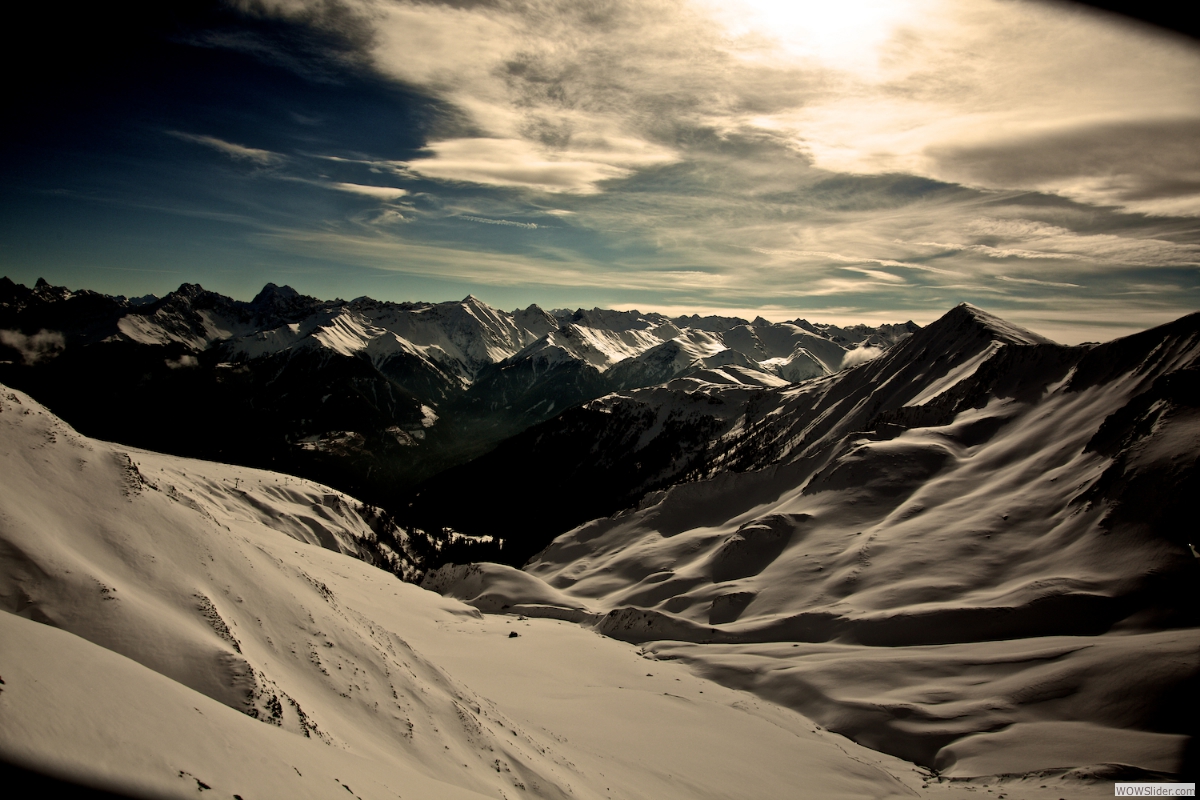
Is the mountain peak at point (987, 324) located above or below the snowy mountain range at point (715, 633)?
above

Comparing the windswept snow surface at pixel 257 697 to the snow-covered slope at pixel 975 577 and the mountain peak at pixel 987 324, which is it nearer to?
the snow-covered slope at pixel 975 577

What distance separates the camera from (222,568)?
27625 mm

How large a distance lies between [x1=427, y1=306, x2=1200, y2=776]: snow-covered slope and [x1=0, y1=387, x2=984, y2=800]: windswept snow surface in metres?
8.18

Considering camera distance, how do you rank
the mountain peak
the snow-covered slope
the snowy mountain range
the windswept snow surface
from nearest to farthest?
the windswept snow surface → the snowy mountain range → the snow-covered slope → the mountain peak

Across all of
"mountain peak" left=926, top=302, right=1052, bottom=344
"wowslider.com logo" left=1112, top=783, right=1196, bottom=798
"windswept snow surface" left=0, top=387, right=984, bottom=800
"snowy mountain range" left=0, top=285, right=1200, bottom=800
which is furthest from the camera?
"mountain peak" left=926, top=302, right=1052, bottom=344

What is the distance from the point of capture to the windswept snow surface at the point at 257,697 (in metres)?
11.8

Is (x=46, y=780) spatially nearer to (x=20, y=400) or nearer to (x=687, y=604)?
(x=20, y=400)

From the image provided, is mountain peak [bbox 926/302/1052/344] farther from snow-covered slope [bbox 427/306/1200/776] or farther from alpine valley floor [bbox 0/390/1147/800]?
alpine valley floor [bbox 0/390/1147/800]

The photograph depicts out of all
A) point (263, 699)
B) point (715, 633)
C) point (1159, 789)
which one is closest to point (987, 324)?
point (715, 633)

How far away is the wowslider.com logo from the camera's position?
30.4 m

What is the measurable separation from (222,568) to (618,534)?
107934mm


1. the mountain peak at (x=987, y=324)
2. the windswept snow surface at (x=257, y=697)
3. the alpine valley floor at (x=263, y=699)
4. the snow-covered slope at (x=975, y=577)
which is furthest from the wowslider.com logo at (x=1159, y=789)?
the mountain peak at (x=987, y=324)

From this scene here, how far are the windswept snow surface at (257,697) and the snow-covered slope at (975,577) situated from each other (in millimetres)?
8176

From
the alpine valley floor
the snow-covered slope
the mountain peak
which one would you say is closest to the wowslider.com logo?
the alpine valley floor
